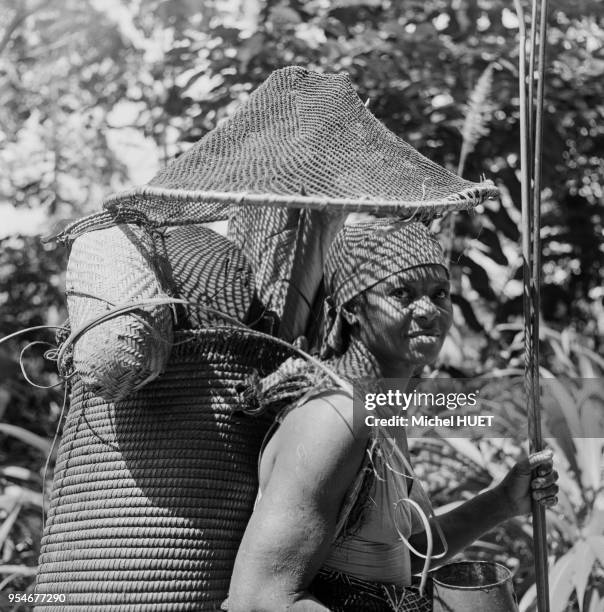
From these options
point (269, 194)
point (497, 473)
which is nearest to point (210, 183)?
point (269, 194)

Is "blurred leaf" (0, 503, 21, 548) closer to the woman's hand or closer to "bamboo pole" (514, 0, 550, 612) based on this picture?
the woman's hand

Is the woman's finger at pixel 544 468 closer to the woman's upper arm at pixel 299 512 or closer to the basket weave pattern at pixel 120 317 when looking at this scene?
the woman's upper arm at pixel 299 512

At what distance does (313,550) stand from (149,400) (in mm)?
406

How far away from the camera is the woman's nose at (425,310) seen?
1.42 metres

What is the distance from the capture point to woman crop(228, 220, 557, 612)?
51.6 inches

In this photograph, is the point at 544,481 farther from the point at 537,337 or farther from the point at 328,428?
the point at 328,428

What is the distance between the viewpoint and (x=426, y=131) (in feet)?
10.5

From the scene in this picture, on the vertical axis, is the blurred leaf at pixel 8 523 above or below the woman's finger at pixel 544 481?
below

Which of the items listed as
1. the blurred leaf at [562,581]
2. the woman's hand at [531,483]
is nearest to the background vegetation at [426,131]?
the blurred leaf at [562,581]

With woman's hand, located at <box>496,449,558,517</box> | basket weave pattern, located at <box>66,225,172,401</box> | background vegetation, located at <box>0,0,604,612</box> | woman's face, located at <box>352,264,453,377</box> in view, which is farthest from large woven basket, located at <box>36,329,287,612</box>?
background vegetation, located at <box>0,0,604,612</box>

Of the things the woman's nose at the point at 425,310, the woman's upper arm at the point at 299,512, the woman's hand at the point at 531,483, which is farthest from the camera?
the woman's hand at the point at 531,483

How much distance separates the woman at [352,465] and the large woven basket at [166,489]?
0.09m

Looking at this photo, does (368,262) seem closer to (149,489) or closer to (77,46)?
(149,489)

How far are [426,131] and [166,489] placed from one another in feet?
6.85
